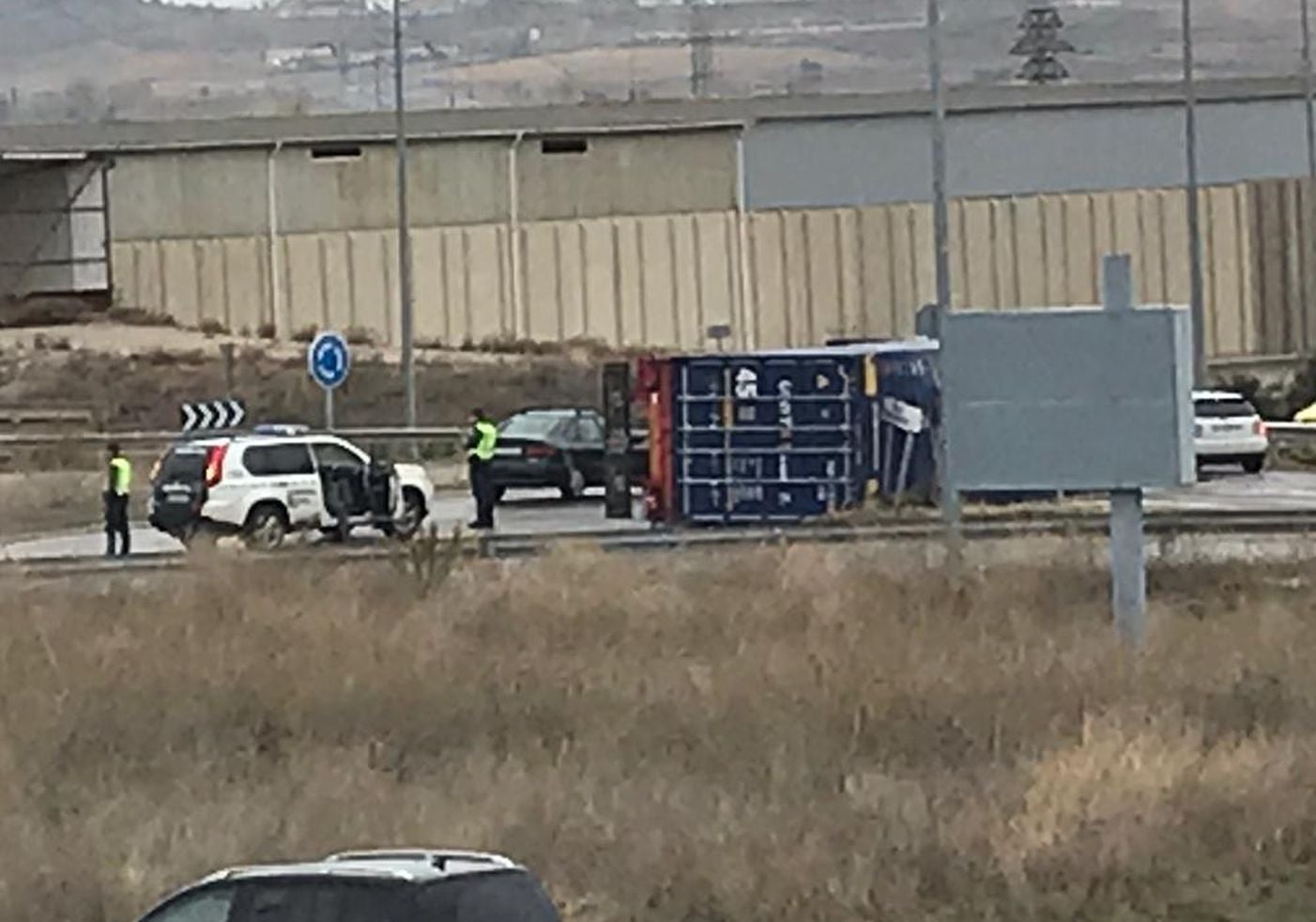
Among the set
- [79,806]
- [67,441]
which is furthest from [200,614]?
[67,441]

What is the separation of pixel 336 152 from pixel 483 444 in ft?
121

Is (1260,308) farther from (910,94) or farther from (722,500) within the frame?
(722,500)

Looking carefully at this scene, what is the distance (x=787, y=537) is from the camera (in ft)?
106

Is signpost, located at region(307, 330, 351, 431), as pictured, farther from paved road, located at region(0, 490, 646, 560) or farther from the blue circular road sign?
paved road, located at region(0, 490, 646, 560)

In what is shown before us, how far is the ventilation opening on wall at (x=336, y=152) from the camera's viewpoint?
7569 cm

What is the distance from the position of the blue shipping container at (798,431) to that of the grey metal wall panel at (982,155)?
122 ft

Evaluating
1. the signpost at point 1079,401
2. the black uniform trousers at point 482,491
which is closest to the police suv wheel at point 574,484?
the black uniform trousers at point 482,491

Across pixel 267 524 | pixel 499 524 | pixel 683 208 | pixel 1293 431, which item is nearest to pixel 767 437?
pixel 499 524

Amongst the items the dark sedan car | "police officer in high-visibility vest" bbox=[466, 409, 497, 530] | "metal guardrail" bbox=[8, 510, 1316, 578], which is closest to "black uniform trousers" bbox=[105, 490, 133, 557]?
"metal guardrail" bbox=[8, 510, 1316, 578]

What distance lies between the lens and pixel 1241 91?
7781cm

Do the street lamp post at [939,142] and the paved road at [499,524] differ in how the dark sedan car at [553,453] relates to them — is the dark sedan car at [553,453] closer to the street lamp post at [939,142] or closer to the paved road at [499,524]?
the paved road at [499,524]

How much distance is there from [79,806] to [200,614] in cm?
723

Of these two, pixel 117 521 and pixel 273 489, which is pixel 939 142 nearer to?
pixel 273 489

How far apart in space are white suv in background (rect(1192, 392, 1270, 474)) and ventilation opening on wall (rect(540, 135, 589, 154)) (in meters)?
30.2
